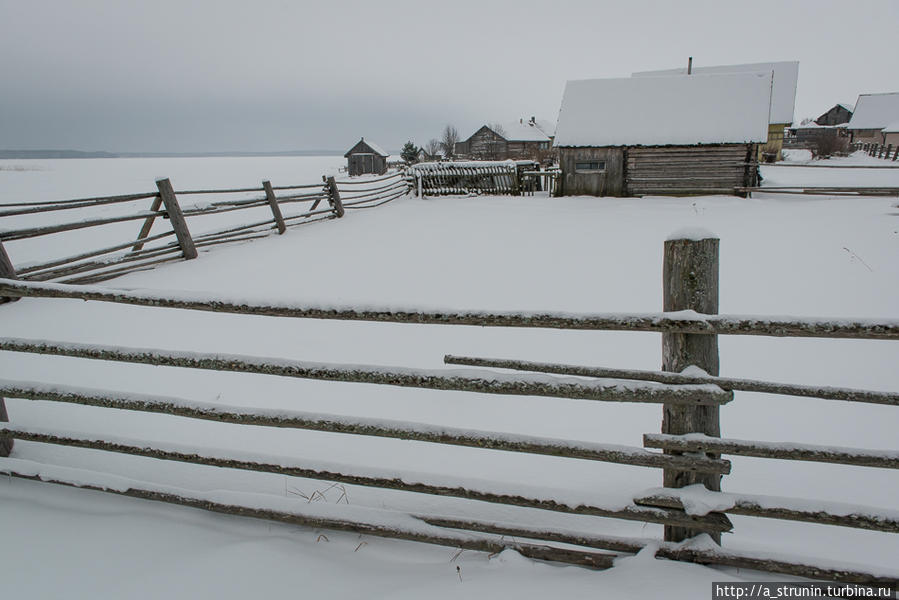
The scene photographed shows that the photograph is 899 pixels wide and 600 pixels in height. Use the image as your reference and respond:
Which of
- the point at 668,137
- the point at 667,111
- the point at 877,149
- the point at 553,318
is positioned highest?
the point at 667,111

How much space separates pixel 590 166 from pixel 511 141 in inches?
1371

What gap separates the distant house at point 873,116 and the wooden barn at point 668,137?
40577 mm

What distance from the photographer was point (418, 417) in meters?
3.88

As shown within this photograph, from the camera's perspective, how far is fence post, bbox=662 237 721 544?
206cm

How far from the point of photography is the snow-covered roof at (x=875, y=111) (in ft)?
155

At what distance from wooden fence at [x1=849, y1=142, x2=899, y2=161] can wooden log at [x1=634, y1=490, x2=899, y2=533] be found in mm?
39288

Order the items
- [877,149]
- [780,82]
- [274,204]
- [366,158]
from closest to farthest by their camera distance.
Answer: [274,204], [780,82], [877,149], [366,158]

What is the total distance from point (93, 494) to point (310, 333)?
2844 mm

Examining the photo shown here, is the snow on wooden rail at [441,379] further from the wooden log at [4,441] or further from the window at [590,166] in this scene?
the window at [590,166]

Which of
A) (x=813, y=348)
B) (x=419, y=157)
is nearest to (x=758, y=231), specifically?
(x=813, y=348)

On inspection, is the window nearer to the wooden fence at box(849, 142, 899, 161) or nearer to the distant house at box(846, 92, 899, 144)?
the wooden fence at box(849, 142, 899, 161)

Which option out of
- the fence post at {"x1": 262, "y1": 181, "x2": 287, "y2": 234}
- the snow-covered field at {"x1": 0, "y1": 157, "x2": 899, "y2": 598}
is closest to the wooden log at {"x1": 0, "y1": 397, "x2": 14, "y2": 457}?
the snow-covered field at {"x1": 0, "y1": 157, "x2": 899, "y2": 598}

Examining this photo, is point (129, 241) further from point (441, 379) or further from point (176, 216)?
point (441, 379)

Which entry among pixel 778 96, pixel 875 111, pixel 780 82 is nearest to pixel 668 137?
pixel 778 96
